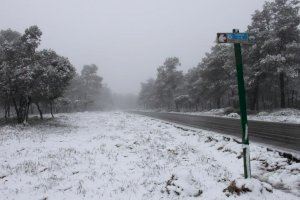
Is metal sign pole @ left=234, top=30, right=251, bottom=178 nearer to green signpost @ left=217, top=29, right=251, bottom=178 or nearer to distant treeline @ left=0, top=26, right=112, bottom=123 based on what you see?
green signpost @ left=217, top=29, right=251, bottom=178

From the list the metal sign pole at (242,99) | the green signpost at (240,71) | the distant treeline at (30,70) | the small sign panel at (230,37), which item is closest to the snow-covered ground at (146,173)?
the metal sign pole at (242,99)

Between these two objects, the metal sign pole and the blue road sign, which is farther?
the blue road sign

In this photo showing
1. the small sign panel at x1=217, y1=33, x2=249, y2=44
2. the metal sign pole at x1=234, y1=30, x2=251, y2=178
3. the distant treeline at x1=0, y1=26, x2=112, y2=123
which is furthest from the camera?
the distant treeline at x1=0, y1=26, x2=112, y2=123

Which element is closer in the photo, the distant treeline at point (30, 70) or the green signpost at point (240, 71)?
the green signpost at point (240, 71)

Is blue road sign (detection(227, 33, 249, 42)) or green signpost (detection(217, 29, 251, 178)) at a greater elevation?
blue road sign (detection(227, 33, 249, 42))

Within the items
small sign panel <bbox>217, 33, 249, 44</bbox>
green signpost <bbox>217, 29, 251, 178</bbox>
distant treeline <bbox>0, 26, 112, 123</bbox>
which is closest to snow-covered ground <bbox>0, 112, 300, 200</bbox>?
green signpost <bbox>217, 29, 251, 178</bbox>

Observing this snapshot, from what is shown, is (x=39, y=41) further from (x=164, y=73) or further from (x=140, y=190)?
(x=164, y=73)

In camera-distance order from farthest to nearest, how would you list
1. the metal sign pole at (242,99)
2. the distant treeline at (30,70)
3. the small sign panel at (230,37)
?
the distant treeline at (30,70) → the small sign panel at (230,37) → the metal sign pole at (242,99)

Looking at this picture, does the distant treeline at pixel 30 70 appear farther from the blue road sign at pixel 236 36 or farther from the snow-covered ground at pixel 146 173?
the blue road sign at pixel 236 36

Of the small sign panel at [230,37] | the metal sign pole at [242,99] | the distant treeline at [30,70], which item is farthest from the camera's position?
the distant treeline at [30,70]

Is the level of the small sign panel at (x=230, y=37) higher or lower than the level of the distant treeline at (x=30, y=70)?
lower

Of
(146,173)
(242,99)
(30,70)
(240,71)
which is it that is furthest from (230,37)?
(30,70)

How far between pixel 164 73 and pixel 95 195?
7742cm

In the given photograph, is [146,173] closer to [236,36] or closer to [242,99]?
[242,99]
